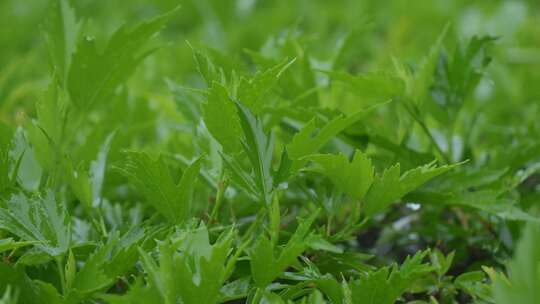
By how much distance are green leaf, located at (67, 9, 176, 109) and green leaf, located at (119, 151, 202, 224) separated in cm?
19

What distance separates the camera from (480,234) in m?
1.04

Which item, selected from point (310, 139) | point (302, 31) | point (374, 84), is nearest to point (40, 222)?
point (310, 139)

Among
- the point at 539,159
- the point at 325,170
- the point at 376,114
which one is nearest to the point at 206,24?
the point at 376,114

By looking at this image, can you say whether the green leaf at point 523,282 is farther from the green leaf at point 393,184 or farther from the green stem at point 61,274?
the green stem at point 61,274

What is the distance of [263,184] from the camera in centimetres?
83

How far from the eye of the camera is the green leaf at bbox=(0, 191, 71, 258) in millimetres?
799

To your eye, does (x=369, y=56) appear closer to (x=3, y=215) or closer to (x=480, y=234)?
(x=480, y=234)

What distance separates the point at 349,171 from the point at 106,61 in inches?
14.3

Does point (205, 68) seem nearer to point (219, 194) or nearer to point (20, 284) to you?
point (219, 194)

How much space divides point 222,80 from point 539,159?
57 centimetres

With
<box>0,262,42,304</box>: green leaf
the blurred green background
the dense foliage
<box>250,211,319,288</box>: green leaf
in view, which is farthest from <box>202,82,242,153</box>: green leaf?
the blurred green background

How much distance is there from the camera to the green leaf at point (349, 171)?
0.82 metres

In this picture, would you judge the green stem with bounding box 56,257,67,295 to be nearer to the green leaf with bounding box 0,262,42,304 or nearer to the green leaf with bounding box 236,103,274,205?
the green leaf with bounding box 0,262,42,304

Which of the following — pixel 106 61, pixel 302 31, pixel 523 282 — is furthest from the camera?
pixel 302 31
